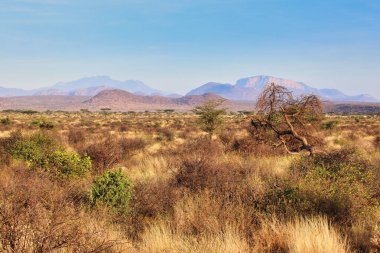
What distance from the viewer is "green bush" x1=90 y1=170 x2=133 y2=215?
6.98m

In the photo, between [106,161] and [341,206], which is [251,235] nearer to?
[341,206]

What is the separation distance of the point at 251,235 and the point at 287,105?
21.5 ft

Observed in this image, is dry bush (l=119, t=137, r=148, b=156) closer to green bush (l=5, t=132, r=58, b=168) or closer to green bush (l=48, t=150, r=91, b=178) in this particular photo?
green bush (l=5, t=132, r=58, b=168)

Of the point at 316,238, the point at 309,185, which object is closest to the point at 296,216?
the point at 316,238

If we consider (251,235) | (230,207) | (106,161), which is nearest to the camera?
(251,235)

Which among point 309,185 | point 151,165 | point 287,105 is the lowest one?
point 151,165

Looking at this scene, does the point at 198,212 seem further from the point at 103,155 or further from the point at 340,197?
the point at 103,155

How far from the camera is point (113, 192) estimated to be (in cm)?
718

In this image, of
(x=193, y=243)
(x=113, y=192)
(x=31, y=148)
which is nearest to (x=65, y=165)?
(x=31, y=148)

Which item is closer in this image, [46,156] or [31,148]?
[46,156]

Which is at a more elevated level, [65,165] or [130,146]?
[65,165]

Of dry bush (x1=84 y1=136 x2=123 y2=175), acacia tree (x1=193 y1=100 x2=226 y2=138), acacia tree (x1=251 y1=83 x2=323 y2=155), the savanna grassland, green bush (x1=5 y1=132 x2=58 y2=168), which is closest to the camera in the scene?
the savanna grassland

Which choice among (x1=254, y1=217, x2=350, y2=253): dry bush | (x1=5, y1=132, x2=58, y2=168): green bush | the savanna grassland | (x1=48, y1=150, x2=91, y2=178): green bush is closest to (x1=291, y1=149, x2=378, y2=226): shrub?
the savanna grassland

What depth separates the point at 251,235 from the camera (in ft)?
18.3
